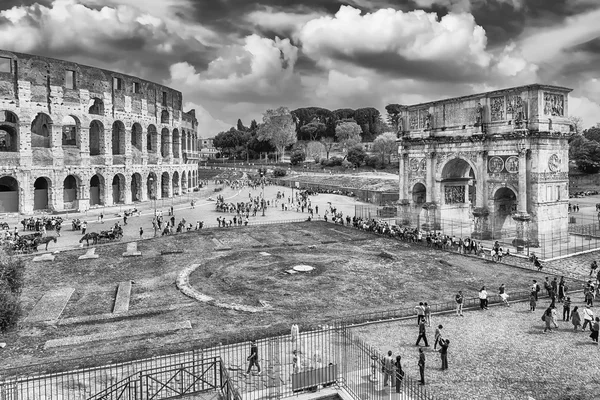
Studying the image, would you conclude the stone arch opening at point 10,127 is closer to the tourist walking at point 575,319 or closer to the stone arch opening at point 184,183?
the stone arch opening at point 184,183

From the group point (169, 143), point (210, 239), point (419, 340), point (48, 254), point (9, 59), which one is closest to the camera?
point (419, 340)

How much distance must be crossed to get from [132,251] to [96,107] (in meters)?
32.4

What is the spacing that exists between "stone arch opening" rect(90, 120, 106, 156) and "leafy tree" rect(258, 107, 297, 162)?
64.2 metres

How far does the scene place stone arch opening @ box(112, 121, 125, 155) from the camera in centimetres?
5734

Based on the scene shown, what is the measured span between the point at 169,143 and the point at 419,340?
191 ft

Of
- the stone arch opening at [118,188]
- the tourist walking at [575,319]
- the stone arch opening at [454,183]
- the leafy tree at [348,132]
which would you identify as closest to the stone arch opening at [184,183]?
the stone arch opening at [118,188]

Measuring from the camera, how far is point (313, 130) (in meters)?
135

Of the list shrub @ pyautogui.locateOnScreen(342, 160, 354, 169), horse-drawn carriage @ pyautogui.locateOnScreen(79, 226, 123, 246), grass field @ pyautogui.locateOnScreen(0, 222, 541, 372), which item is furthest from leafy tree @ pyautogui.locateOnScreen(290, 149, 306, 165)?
horse-drawn carriage @ pyautogui.locateOnScreen(79, 226, 123, 246)

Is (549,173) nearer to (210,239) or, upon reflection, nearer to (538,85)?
(538,85)

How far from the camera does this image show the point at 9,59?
149 ft

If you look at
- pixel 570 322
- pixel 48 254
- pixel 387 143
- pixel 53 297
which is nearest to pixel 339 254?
pixel 570 322

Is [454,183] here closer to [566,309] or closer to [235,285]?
[566,309]

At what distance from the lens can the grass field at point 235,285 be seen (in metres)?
15.9

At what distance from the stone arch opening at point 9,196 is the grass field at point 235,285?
20.9 meters
